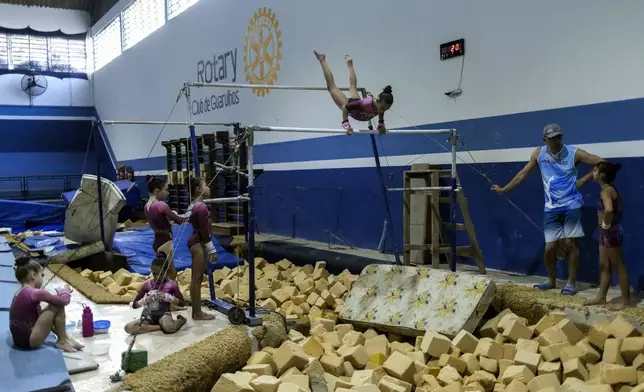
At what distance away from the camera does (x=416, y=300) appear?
17.2 feet

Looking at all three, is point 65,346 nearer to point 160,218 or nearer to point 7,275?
point 160,218

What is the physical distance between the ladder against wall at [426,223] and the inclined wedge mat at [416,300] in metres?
0.73

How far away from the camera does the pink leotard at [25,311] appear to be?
3699 millimetres

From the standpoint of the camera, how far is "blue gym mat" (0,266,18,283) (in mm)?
6362

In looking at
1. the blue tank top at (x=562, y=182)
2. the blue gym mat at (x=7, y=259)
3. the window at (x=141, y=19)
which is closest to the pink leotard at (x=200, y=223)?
the blue tank top at (x=562, y=182)

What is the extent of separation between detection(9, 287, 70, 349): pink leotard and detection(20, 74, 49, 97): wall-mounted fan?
16.2 metres

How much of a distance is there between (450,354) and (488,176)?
2.46 metres

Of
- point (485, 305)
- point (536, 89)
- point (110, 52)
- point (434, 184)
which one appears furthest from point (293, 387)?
point (110, 52)

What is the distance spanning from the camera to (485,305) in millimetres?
4867

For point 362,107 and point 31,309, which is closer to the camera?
point 31,309

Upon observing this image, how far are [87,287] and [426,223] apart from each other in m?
3.79

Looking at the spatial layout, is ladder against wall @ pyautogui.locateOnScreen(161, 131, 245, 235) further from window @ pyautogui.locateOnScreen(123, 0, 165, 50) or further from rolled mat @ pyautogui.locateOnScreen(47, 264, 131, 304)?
window @ pyautogui.locateOnScreen(123, 0, 165, 50)

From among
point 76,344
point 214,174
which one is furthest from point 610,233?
point 214,174

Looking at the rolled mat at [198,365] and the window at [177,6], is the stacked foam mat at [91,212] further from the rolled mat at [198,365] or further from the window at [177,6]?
the window at [177,6]
